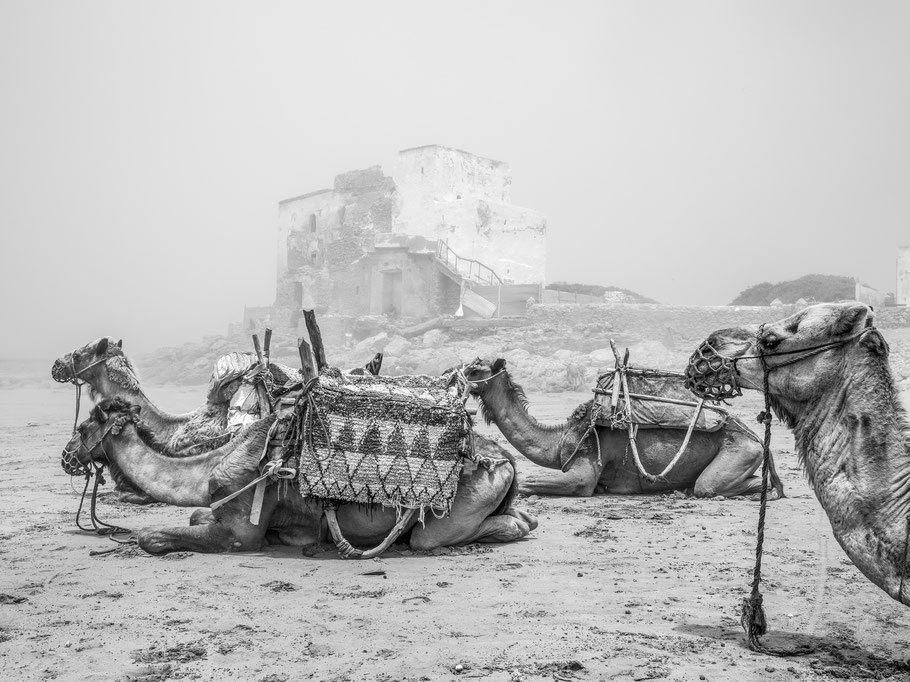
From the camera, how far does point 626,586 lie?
5.88 metres

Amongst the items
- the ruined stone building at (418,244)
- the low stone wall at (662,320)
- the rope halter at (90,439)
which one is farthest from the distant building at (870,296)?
the rope halter at (90,439)

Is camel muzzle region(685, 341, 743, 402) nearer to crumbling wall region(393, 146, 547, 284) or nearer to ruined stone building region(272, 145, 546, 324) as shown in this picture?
ruined stone building region(272, 145, 546, 324)

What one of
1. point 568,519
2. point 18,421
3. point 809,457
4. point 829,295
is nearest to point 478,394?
point 568,519

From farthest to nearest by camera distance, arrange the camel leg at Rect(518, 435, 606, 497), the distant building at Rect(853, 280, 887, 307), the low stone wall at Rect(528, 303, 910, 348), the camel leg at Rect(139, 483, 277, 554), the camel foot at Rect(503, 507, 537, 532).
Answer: the distant building at Rect(853, 280, 887, 307) < the low stone wall at Rect(528, 303, 910, 348) < the camel leg at Rect(518, 435, 606, 497) < the camel foot at Rect(503, 507, 537, 532) < the camel leg at Rect(139, 483, 277, 554)

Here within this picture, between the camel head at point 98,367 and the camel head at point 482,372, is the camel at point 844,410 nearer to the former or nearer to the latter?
the camel head at point 482,372

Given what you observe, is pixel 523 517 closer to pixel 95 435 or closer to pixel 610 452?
pixel 610 452

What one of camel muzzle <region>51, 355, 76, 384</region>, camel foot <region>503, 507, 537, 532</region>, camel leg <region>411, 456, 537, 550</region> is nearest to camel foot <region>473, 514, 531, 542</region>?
camel leg <region>411, 456, 537, 550</region>

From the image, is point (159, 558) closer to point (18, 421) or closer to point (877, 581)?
point (877, 581)

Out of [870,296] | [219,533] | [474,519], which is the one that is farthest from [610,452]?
[870,296]

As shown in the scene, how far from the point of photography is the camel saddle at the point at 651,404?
934cm

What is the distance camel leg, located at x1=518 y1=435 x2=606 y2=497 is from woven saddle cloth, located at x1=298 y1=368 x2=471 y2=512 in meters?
2.79

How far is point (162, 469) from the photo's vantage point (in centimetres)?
707

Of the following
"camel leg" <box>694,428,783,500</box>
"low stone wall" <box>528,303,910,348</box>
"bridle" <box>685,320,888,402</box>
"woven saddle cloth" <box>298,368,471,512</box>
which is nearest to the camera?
"bridle" <box>685,320,888,402</box>

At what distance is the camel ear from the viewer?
4348mm
